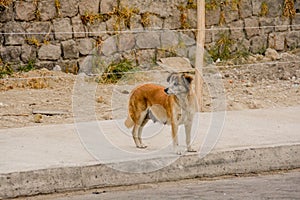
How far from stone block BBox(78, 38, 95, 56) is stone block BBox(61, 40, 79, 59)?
6 centimetres

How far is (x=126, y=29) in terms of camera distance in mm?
11102

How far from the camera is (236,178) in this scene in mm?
6262

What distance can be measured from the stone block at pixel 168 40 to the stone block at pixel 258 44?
132 centimetres

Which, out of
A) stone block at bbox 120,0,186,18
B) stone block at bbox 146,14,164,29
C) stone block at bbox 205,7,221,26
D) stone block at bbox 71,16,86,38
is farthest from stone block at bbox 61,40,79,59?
stone block at bbox 205,7,221,26

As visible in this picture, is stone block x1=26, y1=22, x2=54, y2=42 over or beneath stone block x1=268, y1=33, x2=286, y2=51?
over

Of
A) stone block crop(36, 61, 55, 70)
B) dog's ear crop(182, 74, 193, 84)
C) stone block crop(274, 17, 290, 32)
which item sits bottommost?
stone block crop(36, 61, 55, 70)

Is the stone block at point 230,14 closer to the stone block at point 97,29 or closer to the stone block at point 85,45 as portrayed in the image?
the stone block at point 97,29

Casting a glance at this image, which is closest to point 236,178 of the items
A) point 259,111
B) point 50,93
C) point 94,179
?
point 94,179

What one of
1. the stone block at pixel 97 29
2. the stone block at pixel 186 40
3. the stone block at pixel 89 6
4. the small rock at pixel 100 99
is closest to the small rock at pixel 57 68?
the stone block at pixel 97 29

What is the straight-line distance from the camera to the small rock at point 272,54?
11469 mm

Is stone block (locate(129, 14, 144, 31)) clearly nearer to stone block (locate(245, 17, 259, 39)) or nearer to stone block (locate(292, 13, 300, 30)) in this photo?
stone block (locate(245, 17, 259, 39))

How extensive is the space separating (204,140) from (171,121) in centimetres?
70

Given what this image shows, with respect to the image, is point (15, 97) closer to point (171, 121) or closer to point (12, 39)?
point (12, 39)

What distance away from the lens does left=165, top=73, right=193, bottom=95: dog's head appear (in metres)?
6.07
